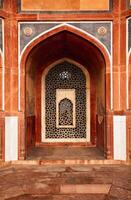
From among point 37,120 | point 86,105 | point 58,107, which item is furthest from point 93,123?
point 37,120

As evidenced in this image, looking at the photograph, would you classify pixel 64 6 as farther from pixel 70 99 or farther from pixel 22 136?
pixel 22 136

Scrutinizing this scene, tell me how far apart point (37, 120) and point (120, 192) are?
4452 millimetres

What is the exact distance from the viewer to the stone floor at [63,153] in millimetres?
6246

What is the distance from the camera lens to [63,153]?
682 centimetres

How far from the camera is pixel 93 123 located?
7.95 m

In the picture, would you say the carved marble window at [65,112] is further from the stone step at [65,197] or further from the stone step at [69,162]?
the stone step at [65,197]

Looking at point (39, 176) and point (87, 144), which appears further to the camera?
point (87, 144)

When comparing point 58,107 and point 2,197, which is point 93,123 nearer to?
point 58,107

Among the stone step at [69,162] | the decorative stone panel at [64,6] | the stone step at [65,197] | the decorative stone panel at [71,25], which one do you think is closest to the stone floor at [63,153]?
the stone step at [69,162]

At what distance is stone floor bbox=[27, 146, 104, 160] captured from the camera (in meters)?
6.25

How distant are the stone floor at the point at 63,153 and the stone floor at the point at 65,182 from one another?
1.64 feet

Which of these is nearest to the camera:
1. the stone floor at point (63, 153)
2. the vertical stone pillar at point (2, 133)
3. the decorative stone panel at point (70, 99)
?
the vertical stone pillar at point (2, 133)

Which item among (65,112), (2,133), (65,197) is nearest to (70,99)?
(65,112)

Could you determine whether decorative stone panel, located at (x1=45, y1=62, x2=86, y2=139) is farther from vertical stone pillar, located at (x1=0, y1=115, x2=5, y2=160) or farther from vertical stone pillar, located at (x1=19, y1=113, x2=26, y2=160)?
vertical stone pillar, located at (x1=0, y1=115, x2=5, y2=160)
